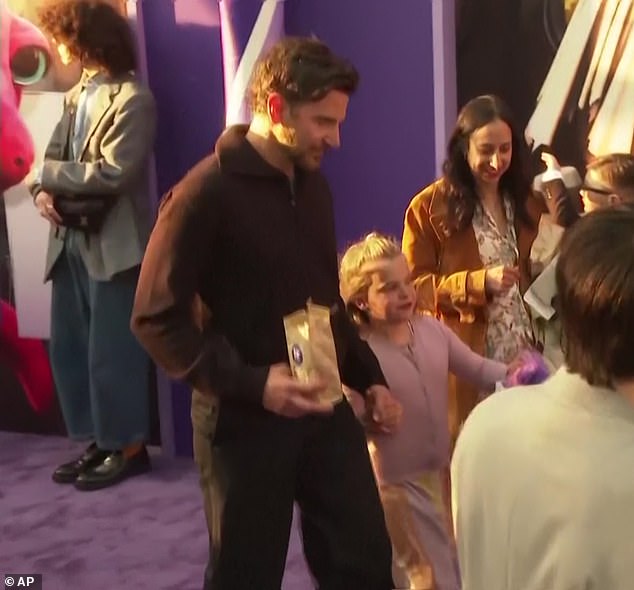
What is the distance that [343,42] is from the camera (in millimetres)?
3434

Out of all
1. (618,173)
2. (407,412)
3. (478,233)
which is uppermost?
(618,173)

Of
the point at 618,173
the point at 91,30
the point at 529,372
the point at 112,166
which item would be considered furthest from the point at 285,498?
the point at 91,30

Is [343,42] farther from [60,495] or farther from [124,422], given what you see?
[60,495]

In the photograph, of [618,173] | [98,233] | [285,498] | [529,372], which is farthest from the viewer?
[98,233]

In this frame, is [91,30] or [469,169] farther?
[91,30]

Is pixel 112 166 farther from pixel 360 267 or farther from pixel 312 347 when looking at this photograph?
pixel 312 347

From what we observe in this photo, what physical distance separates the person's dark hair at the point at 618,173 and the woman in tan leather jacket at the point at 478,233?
0.19m

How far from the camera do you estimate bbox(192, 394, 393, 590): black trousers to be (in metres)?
1.99

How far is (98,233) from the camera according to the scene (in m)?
3.68

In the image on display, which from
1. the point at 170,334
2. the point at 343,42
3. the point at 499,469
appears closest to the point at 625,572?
the point at 499,469

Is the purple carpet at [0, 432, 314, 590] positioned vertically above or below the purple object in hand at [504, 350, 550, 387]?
below

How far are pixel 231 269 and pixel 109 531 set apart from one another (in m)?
1.71

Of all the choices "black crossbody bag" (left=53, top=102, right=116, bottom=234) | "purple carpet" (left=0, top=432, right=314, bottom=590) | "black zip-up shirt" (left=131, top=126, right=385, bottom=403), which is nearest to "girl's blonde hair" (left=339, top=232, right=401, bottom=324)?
"black zip-up shirt" (left=131, top=126, right=385, bottom=403)

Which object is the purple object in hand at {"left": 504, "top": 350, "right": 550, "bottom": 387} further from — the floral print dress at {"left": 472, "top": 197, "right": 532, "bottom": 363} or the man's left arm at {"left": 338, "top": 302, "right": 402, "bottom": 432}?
the floral print dress at {"left": 472, "top": 197, "right": 532, "bottom": 363}
